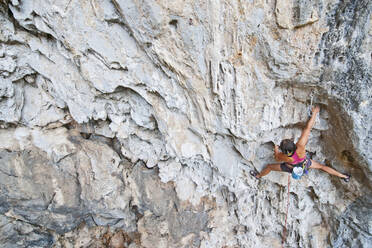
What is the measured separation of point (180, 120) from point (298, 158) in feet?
4.93

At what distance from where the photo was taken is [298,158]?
8.66ft

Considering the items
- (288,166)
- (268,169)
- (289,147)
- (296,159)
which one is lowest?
(268,169)

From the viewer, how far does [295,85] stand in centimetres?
260

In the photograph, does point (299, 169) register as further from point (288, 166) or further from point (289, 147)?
point (289, 147)

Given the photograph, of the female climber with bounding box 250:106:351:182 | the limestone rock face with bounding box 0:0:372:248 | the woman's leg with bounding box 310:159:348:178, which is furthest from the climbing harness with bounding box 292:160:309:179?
the limestone rock face with bounding box 0:0:372:248

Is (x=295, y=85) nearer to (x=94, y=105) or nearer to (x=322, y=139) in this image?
(x=322, y=139)

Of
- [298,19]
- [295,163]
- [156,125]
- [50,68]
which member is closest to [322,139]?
[295,163]

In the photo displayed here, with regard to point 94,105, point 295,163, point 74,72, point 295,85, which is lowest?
point 295,163

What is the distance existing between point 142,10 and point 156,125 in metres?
1.60

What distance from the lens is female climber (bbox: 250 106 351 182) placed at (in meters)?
2.55

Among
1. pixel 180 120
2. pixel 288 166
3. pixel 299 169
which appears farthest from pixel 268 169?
pixel 180 120

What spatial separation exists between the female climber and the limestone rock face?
159mm

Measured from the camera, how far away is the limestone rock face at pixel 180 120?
7.61 ft

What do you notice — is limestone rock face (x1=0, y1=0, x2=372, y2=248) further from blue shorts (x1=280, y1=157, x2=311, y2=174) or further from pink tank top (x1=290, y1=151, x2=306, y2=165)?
pink tank top (x1=290, y1=151, x2=306, y2=165)
